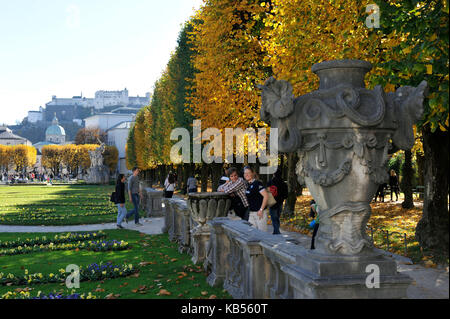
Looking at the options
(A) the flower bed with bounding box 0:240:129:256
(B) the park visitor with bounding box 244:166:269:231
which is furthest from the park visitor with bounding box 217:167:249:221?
(A) the flower bed with bounding box 0:240:129:256

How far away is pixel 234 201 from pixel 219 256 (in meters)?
2.49

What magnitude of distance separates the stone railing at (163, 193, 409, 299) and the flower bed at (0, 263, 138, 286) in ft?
5.50

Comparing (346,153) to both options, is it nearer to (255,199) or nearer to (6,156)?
(255,199)

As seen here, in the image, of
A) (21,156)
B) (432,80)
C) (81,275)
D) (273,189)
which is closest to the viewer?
(432,80)

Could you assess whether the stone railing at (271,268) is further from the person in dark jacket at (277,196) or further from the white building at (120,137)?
the white building at (120,137)

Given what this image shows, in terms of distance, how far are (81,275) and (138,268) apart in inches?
50.9

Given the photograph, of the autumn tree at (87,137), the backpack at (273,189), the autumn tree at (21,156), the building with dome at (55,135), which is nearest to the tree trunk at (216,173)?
the backpack at (273,189)

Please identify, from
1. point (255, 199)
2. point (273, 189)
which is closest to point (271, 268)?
point (255, 199)

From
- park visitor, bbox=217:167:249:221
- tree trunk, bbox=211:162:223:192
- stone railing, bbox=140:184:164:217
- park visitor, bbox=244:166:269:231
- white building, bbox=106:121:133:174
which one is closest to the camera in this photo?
park visitor, bbox=244:166:269:231

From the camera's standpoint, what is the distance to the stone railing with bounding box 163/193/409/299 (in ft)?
13.3

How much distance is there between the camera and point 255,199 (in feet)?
33.6

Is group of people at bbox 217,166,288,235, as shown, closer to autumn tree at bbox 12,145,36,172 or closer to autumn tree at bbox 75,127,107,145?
autumn tree at bbox 12,145,36,172

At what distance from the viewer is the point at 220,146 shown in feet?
77.9
